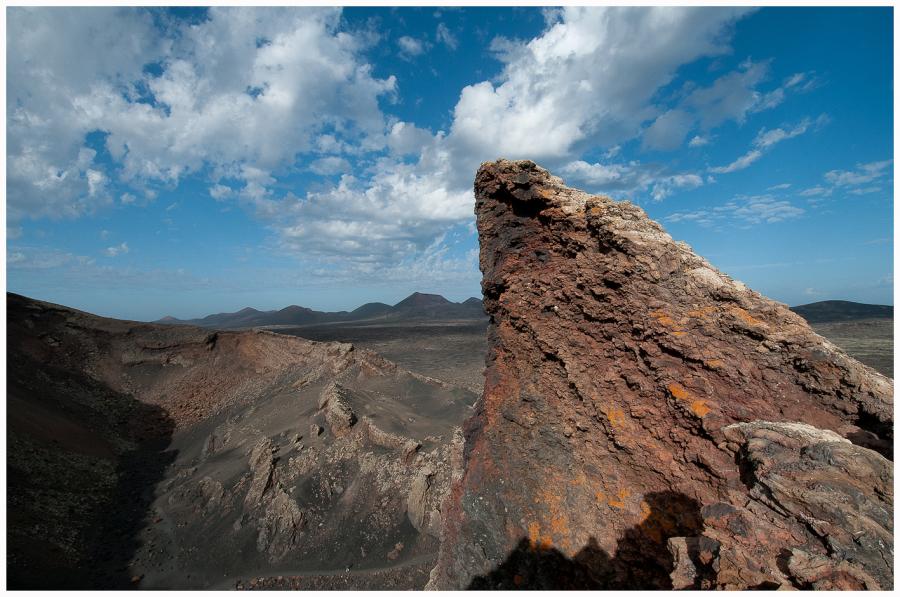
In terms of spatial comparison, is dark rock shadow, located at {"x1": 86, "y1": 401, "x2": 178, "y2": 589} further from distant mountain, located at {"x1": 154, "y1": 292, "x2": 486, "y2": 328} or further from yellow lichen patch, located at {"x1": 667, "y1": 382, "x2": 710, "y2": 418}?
distant mountain, located at {"x1": 154, "y1": 292, "x2": 486, "y2": 328}

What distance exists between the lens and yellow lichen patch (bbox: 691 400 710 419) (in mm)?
4256

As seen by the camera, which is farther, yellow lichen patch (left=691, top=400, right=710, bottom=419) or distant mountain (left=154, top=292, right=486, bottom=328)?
distant mountain (left=154, top=292, right=486, bottom=328)

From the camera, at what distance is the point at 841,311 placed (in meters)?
66.9

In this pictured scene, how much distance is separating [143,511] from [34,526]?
2620 mm

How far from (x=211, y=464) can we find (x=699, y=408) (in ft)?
54.1

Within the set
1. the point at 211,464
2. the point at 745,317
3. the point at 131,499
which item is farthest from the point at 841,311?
the point at 131,499

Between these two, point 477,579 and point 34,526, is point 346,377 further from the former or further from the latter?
point 477,579

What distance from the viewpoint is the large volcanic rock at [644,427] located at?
3.13 m

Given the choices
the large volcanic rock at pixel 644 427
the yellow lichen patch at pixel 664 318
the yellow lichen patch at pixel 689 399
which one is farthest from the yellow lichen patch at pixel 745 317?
the yellow lichen patch at pixel 689 399

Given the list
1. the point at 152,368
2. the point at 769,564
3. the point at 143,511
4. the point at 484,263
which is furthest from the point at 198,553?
the point at 152,368

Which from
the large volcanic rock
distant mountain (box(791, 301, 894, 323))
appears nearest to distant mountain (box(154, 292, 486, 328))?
distant mountain (box(791, 301, 894, 323))

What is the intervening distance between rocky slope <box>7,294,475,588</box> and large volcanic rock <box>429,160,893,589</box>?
6.73 ft

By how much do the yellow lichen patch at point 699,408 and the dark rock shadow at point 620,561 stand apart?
944 mm

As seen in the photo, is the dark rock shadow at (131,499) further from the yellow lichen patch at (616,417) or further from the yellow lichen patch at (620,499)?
the yellow lichen patch at (616,417)
